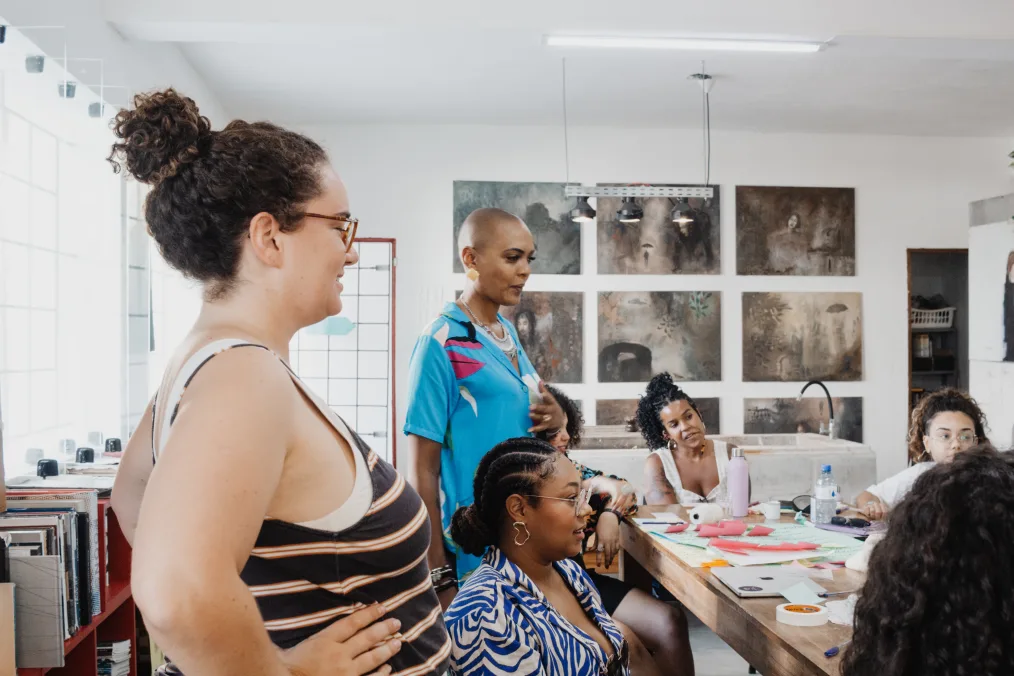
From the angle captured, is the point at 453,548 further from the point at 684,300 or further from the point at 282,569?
the point at 684,300

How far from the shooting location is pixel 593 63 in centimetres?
536

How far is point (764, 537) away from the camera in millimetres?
2971

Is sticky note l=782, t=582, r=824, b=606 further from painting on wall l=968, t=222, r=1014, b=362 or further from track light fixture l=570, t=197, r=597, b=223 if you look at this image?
painting on wall l=968, t=222, r=1014, b=362

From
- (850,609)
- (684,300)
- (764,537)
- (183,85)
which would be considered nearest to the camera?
(850,609)

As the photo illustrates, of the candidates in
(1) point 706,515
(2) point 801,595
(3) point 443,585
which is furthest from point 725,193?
(3) point 443,585

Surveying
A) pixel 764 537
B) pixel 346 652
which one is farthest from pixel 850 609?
pixel 346 652

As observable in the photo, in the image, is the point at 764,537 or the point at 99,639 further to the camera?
the point at 764,537

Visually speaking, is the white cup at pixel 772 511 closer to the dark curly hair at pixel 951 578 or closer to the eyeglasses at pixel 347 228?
the dark curly hair at pixel 951 578

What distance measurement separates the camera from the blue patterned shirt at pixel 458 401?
2188 mm

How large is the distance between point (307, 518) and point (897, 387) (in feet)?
23.8

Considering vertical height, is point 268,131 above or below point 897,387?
above

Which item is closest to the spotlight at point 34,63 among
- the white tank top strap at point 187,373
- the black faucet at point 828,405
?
the white tank top strap at point 187,373

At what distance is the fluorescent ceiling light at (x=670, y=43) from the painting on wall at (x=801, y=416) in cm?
359

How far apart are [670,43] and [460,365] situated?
2597 millimetres
